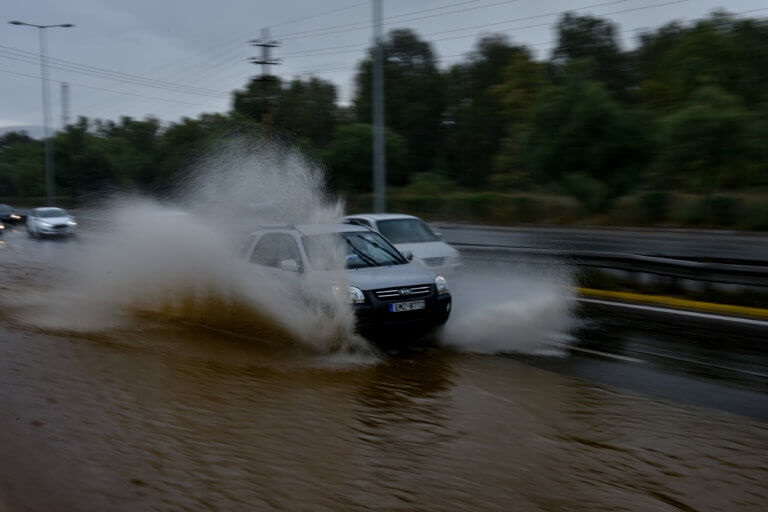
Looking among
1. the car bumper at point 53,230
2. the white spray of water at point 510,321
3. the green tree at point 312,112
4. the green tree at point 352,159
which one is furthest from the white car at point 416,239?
the green tree at point 312,112

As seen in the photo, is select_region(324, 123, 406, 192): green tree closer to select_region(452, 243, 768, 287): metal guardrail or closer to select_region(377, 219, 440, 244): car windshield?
select_region(452, 243, 768, 287): metal guardrail

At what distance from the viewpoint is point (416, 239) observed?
14445mm

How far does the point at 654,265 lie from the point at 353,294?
22.5 ft

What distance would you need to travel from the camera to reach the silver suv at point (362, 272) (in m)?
8.57

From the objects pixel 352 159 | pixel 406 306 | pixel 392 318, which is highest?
pixel 352 159

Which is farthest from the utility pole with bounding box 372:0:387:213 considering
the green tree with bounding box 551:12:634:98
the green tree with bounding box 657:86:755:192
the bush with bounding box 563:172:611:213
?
the green tree with bounding box 551:12:634:98

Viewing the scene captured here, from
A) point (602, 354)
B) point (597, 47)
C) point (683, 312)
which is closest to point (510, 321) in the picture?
point (602, 354)

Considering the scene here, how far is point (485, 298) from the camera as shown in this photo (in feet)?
40.5

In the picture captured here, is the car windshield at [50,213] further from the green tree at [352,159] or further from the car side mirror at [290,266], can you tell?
the car side mirror at [290,266]

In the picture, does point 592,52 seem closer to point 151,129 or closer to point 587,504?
point 151,129

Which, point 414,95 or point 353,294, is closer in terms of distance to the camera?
point 353,294

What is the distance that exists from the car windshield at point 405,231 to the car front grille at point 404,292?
17.1ft

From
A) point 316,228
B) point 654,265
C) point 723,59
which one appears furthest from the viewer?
point 723,59

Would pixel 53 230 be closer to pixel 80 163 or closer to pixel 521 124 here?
pixel 80 163
